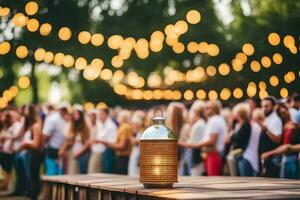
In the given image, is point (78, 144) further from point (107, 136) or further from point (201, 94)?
point (201, 94)

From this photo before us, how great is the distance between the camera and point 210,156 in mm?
18188

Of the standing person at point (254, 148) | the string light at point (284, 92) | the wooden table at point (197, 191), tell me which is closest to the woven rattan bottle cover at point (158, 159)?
the wooden table at point (197, 191)

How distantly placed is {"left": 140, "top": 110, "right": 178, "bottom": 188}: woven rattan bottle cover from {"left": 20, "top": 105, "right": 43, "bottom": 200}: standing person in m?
10.1

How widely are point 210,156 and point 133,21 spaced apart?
3075 cm

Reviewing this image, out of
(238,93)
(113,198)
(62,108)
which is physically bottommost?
(113,198)

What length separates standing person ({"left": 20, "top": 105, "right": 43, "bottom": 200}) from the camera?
63.1 feet

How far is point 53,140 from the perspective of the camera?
69.2ft

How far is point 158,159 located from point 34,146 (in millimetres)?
10454

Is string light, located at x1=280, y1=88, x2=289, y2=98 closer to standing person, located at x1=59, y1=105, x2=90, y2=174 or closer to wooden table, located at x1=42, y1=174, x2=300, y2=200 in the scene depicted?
standing person, located at x1=59, y1=105, x2=90, y2=174

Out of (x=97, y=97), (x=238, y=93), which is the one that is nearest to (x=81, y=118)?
(x=238, y=93)

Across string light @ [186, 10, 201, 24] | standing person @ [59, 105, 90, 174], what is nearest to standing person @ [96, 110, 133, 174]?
standing person @ [59, 105, 90, 174]

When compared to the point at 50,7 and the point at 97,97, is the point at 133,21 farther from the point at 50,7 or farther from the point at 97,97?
the point at 97,97

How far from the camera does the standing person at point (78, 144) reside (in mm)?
21094

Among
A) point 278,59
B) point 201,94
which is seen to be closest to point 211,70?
point 201,94
